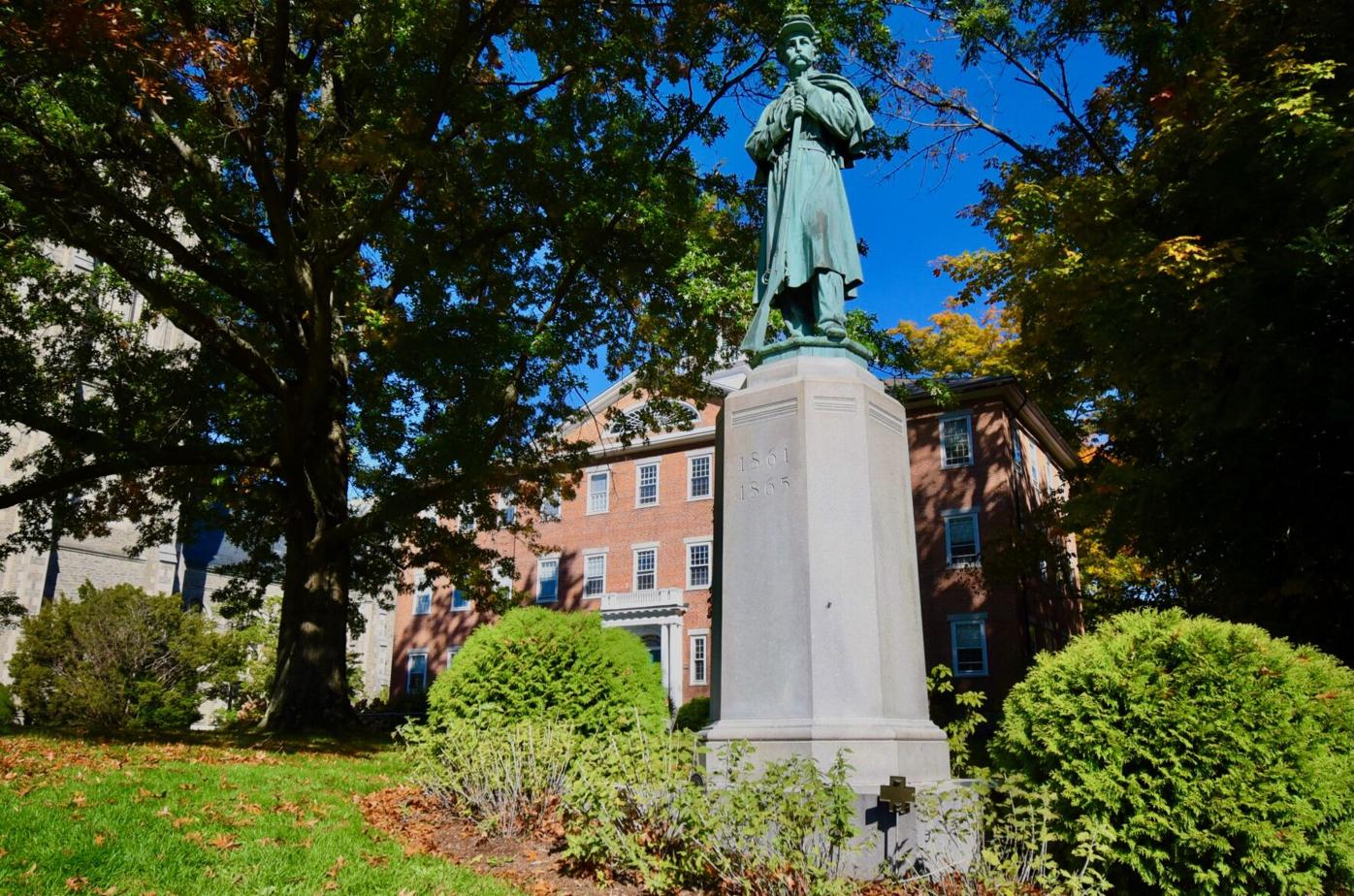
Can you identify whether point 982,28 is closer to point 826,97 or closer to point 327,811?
point 826,97

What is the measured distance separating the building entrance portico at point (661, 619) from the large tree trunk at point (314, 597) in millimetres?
17143

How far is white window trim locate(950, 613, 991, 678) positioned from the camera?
1120 inches

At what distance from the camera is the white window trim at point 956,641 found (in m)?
28.5

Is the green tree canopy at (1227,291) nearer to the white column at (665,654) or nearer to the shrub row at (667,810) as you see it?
the shrub row at (667,810)

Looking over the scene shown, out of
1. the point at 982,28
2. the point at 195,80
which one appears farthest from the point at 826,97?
the point at 982,28

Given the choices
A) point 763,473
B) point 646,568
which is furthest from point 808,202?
A: point 646,568

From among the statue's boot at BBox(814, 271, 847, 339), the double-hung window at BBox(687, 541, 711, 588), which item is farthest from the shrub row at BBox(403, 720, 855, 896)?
the double-hung window at BBox(687, 541, 711, 588)

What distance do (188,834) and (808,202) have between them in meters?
6.60

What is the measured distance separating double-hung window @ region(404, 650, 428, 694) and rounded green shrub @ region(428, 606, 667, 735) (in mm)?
34440

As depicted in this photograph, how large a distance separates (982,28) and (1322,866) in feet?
53.0

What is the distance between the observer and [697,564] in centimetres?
3572

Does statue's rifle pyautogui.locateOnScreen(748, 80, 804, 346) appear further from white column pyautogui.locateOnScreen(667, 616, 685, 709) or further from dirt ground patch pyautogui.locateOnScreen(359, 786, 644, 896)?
white column pyautogui.locateOnScreen(667, 616, 685, 709)

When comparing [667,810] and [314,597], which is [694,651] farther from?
[667,810]

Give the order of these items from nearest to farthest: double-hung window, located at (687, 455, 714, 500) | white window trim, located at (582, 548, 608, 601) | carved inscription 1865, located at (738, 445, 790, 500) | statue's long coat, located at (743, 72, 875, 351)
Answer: carved inscription 1865, located at (738, 445, 790, 500), statue's long coat, located at (743, 72, 875, 351), double-hung window, located at (687, 455, 714, 500), white window trim, located at (582, 548, 608, 601)
